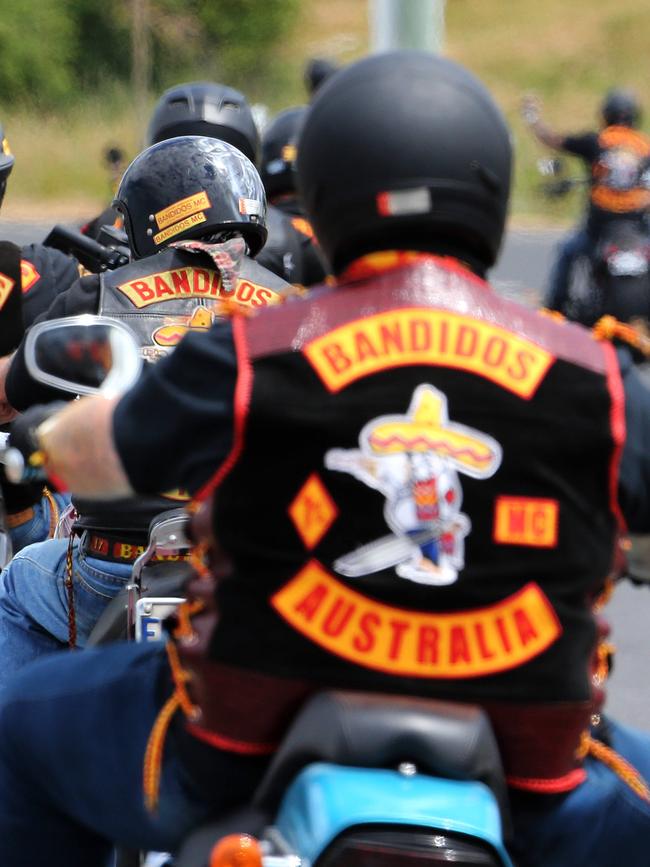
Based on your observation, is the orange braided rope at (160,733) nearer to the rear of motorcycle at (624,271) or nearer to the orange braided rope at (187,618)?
the orange braided rope at (187,618)

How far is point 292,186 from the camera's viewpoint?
793 cm

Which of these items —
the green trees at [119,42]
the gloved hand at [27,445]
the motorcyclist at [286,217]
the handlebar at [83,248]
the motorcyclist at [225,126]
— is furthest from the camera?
the green trees at [119,42]

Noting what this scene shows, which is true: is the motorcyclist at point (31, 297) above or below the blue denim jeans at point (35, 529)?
above

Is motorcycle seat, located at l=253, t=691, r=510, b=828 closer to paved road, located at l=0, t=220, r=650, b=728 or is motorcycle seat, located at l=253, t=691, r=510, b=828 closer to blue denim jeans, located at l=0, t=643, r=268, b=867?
blue denim jeans, located at l=0, t=643, r=268, b=867

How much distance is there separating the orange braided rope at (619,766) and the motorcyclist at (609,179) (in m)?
11.4

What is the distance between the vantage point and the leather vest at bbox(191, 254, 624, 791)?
7.49 feet

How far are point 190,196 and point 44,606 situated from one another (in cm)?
97

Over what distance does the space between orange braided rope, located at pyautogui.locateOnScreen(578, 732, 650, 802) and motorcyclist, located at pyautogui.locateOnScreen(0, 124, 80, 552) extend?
2.07 meters

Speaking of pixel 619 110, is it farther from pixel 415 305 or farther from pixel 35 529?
pixel 415 305

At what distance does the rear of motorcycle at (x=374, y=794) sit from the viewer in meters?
2.16

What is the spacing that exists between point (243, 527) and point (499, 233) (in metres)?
0.59

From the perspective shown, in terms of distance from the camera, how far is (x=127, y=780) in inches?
100

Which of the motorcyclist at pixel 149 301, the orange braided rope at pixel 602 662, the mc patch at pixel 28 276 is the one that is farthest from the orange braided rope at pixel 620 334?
the mc patch at pixel 28 276

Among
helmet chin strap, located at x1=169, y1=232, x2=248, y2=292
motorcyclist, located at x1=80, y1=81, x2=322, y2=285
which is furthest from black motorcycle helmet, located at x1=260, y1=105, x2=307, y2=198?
helmet chin strap, located at x1=169, y1=232, x2=248, y2=292
